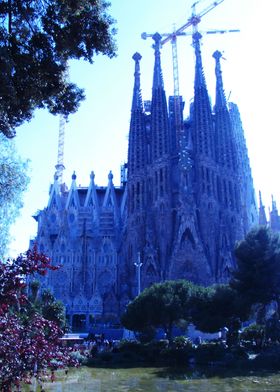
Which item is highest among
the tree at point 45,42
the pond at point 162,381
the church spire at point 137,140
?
the church spire at point 137,140

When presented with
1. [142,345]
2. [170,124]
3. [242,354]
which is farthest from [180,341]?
[170,124]

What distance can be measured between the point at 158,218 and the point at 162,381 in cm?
3855

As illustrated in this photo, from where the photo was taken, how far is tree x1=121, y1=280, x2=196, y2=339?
32.7m

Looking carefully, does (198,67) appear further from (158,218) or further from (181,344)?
(181,344)

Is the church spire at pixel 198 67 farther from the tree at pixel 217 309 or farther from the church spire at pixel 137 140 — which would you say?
the tree at pixel 217 309

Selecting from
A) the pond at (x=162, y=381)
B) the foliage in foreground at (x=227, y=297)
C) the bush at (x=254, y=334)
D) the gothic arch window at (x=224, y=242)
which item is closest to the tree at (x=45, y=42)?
the pond at (x=162, y=381)

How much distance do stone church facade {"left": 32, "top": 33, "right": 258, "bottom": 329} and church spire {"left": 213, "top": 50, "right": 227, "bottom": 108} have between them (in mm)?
156

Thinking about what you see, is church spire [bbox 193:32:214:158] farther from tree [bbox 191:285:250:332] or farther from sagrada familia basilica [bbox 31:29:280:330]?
tree [bbox 191:285:250:332]

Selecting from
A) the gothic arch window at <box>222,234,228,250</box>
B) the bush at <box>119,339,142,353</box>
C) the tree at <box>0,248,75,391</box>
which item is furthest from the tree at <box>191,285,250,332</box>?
the tree at <box>0,248,75,391</box>

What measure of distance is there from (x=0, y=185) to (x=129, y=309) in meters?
18.0

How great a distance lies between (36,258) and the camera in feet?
28.1

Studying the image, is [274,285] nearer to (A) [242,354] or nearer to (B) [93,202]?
(A) [242,354]

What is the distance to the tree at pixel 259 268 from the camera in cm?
2956

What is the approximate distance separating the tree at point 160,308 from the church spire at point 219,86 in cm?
3803
